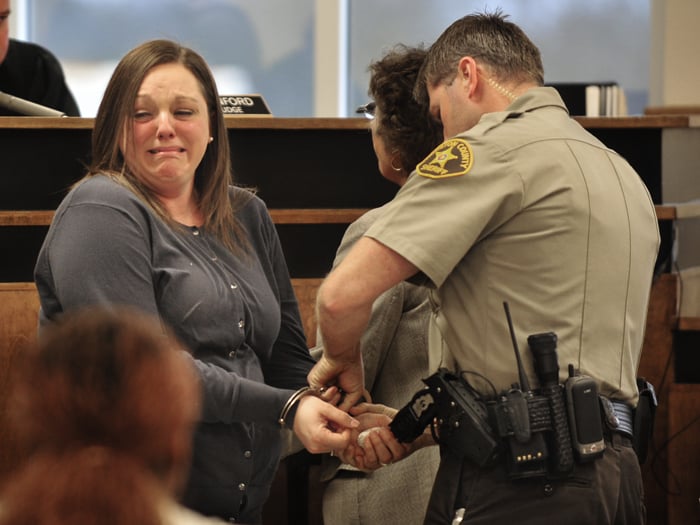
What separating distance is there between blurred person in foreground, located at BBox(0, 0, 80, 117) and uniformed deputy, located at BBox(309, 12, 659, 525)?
10.4ft

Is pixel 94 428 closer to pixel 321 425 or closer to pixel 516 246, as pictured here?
pixel 516 246

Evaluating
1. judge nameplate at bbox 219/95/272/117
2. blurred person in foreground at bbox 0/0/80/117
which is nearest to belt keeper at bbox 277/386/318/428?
judge nameplate at bbox 219/95/272/117

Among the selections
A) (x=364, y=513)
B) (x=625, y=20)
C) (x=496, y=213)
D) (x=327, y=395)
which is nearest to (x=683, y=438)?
(x=364, y=513)

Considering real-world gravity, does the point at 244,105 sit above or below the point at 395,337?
above

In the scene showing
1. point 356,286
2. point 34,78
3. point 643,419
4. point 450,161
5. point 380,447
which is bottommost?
point 380,447

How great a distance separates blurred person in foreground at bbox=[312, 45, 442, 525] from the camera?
2459 millimetres

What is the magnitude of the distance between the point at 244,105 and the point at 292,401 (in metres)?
1.60

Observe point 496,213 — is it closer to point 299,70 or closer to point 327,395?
point 327,395

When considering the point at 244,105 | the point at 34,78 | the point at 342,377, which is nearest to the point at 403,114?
the point at 342,377

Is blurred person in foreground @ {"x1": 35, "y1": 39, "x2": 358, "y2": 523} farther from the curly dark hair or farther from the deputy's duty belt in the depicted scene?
the deputy's duty belt

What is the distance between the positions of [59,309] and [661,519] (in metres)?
2.06

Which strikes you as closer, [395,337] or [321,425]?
[321,425]

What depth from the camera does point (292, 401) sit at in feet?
6.60

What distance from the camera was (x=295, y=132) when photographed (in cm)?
339
